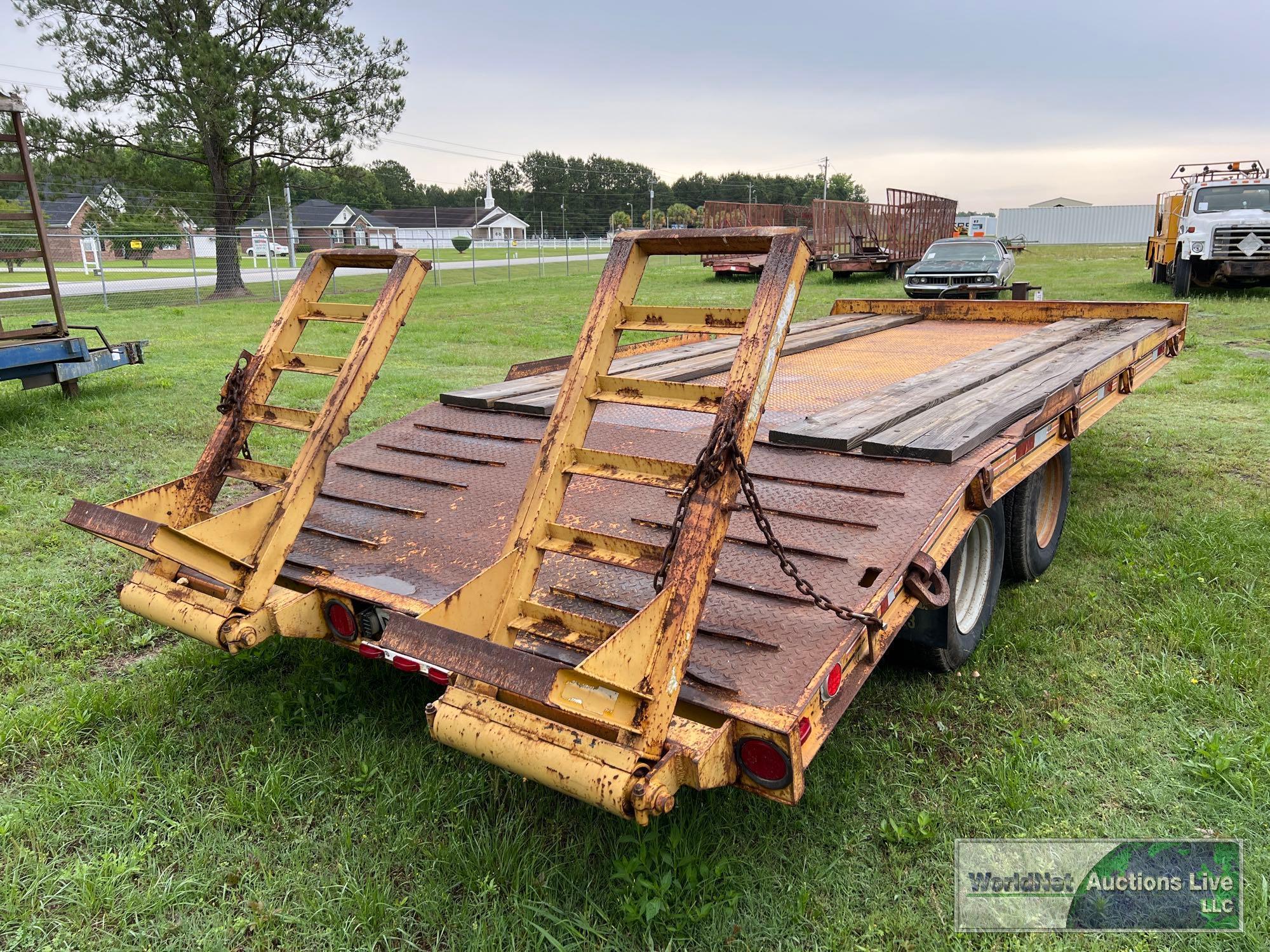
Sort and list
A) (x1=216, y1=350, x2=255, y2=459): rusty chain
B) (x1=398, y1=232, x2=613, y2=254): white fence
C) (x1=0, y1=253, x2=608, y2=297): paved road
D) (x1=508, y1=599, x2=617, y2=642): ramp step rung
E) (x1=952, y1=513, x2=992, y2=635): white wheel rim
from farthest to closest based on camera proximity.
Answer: (x1=398, y1=232, x2=613, y2=254): white fence → (x1=0, y1=253, x2=608, y2=297): paved road → (x1=952, y1=513, x2=992, y2=635): white wheel rim → (x1=216, y1=350, x2=255, y2=459): rusty chain → (x1=508, y1=599, x2=617, y2=642): ramp step rung

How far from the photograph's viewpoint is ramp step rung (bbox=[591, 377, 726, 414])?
2484 mm

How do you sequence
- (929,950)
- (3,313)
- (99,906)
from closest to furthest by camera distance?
(929,950), (99,906), (3,313)

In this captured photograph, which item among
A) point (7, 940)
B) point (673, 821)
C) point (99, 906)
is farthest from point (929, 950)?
point (7, 940)

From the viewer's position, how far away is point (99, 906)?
2.47 m

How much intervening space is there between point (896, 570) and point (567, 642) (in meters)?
1.02

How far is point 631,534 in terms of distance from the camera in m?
3.21

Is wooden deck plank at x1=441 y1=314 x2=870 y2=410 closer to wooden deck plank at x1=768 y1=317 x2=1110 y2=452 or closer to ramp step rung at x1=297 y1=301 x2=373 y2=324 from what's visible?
wooden deck plank at x1=768 y1=317 x2=1110 y2=452

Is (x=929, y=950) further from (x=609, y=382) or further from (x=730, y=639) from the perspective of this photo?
(x=609, y=382)

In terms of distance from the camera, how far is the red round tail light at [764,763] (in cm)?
215

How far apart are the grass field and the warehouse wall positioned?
55.1 meters

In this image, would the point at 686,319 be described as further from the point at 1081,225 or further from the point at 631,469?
the point at 1081,225

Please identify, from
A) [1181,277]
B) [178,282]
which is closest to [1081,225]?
[1181,277]

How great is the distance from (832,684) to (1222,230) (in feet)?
55.3

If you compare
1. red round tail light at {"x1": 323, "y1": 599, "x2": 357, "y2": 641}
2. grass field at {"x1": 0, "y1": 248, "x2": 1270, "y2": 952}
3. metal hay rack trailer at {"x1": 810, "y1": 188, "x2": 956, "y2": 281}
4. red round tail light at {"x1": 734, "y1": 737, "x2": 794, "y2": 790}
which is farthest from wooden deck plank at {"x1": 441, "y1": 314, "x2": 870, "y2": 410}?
metal hay rack trailer at {"x1": 810, "y1": 188, "x2": 956, "y2": 281}
